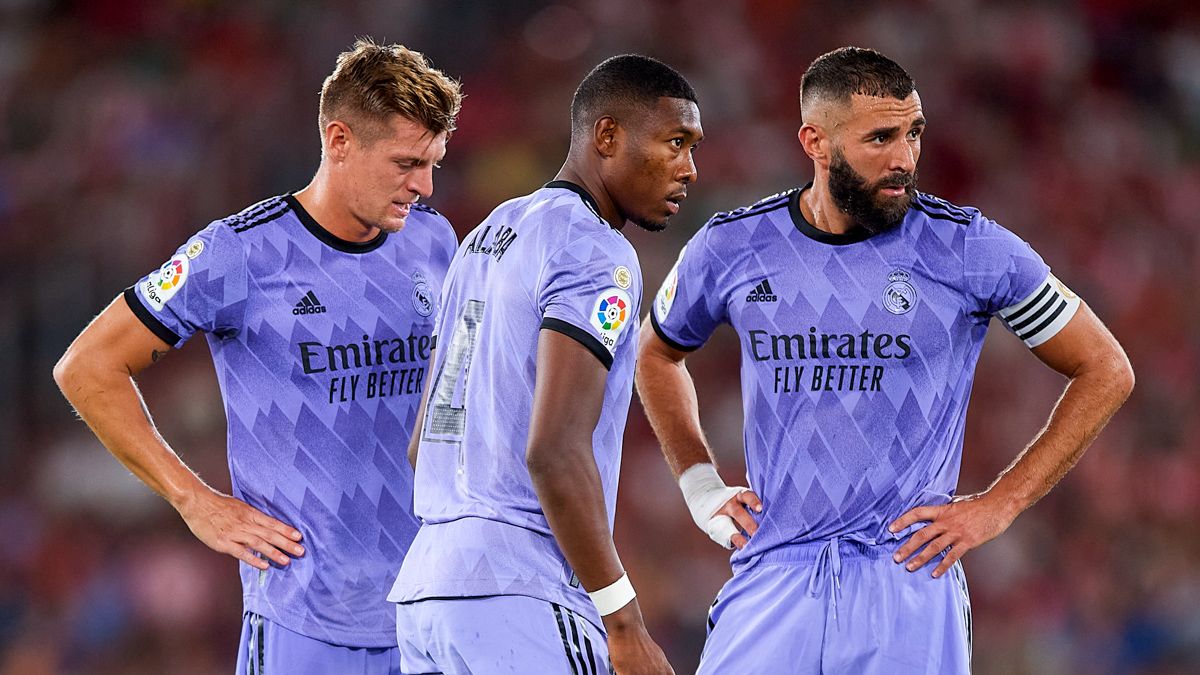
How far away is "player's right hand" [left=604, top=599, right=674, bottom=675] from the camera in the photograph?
332cm

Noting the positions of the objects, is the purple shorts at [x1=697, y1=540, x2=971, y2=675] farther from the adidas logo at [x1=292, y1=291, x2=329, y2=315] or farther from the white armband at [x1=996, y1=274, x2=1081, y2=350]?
the adidas logo at [x1=292, y1=291, x2=329, y2=315]

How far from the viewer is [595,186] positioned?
12.3ft

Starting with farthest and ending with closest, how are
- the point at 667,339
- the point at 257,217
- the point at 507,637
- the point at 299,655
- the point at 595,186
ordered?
the point at 667,339, the point at 257,217, the point at 299,655, the point at 595,186, the point at 507,637

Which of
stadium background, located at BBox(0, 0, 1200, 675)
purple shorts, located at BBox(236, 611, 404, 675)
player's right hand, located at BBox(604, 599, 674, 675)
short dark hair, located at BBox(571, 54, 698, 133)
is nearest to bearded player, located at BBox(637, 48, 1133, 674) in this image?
short dark hair, located at BBox(571, 54, 698, 133)

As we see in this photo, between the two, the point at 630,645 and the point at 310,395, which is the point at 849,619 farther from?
the point at 310,395

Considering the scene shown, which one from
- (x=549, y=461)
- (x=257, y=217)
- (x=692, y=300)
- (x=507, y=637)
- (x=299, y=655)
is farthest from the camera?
(x=692, y=300)

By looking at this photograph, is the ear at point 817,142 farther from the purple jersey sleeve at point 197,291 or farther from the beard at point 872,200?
the purple jersey sleeve at point 197,291

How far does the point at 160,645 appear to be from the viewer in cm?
895

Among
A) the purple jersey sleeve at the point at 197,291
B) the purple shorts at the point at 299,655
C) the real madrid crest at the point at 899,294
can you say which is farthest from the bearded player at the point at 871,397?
the purple jersey sleeve at the point at 197,291

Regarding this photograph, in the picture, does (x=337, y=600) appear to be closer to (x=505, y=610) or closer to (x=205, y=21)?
(x=505, y=610)

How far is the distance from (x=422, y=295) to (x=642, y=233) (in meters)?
6.25

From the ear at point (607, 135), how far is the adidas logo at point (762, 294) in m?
0.81

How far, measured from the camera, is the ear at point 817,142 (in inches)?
175

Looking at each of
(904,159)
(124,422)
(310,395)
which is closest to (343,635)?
(310,395)
